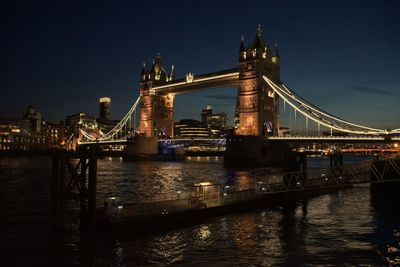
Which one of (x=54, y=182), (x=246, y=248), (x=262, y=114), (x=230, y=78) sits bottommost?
(x=246, y=248)

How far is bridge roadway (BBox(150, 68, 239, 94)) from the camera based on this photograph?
8656 centimetres

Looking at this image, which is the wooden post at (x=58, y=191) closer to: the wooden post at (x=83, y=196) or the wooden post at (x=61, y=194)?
the wooden post at (x=61, y=194)

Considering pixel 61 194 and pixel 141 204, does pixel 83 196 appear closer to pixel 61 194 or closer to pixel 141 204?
pixel 61 194

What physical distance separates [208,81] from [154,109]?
2816 cm

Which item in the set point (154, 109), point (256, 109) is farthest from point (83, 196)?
point (154, 109)

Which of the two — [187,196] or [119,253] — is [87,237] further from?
[187,196]

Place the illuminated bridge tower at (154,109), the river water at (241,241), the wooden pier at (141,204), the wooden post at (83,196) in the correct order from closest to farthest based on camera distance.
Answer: the river water at (241,241), the wooden pier at (141,204), the wooden post at (83,196), the illuminated bridge tower at (154,109)

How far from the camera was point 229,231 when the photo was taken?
1991 cm

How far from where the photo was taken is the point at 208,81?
289 feet

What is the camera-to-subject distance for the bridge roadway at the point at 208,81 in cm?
8656

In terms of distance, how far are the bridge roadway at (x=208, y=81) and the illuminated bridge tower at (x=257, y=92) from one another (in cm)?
325

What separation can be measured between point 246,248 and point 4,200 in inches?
753

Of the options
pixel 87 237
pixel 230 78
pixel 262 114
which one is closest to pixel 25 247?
pixel 87 237

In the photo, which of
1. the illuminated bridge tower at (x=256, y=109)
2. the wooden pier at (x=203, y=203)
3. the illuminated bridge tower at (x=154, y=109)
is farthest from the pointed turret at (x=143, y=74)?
the wooden pier at (x=203, y=203)
